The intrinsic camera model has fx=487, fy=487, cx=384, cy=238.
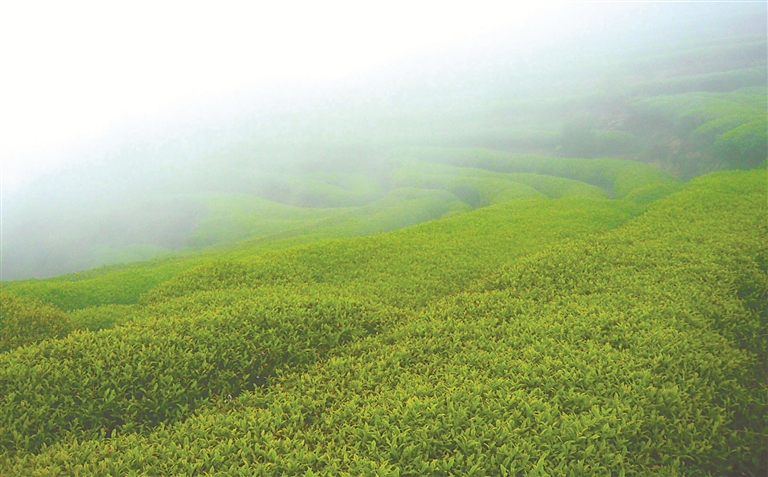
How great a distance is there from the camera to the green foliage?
34.1ft

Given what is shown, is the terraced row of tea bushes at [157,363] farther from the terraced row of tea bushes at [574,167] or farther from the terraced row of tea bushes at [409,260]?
the terraced row of tea bushes at [574,167]

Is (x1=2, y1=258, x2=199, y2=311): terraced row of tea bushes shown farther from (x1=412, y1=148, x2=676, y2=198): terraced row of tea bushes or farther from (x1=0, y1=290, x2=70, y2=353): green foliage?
(x1=412, y1=148, x2=676, y2=198): terraced row of tea bushes

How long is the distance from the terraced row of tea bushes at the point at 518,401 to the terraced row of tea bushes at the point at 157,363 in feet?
1.80

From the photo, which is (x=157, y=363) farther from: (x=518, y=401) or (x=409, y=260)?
(x=409, y=260)

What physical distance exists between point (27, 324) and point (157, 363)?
→ 4.82 meters

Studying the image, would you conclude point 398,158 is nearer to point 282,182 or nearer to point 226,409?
point 282,182

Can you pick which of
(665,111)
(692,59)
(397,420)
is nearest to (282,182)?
(665,111)

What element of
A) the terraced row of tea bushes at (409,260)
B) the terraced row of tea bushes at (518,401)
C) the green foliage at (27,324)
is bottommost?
the terraced row of tea bushes at (518,401)

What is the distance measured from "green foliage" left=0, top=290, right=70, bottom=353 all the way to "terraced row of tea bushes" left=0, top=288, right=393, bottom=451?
2165 mm

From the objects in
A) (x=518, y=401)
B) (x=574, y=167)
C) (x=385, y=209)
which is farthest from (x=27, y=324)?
(x=574, y=167)

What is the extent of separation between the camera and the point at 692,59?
230 feet

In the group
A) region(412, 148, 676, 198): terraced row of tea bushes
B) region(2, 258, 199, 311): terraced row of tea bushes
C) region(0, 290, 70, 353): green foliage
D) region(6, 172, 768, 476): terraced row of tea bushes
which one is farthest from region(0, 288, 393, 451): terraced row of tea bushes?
region(412, 148, 676, 198): terraced row of tea bushes

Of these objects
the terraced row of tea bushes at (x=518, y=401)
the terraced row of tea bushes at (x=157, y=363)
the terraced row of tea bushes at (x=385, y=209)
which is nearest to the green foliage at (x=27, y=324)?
the terraced row of tea bushes at (x=157, y=363)

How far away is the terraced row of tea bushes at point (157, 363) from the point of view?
24.3ft
